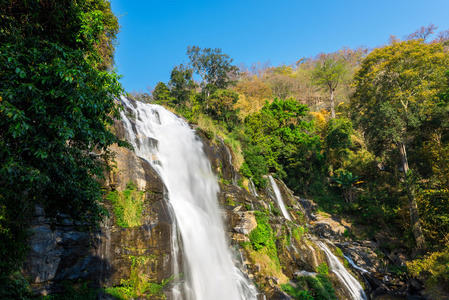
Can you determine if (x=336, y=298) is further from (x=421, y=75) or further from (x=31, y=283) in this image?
(x=421, y=75)

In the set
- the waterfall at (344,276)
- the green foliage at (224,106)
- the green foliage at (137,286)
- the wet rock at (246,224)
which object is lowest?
the waterfall at (344,276)

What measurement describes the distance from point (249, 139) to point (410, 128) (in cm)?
1193

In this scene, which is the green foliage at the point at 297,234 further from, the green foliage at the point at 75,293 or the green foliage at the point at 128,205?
the green foliage at the point at 75,293

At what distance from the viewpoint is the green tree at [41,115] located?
374 centimetres

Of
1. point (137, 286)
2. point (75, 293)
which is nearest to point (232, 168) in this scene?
point (137, 286)

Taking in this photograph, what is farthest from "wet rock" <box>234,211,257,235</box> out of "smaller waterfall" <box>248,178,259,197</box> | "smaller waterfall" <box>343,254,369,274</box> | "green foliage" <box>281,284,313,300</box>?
"smaller waterfall" <box>343,254,369,274</box>

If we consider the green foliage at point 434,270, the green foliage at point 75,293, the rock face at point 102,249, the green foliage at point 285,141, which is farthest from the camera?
the green foliage at point 285,141

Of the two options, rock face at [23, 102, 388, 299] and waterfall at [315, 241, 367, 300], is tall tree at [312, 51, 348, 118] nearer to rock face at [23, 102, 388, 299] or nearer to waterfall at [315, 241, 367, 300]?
waterfall at [315, 241, 367, 300]

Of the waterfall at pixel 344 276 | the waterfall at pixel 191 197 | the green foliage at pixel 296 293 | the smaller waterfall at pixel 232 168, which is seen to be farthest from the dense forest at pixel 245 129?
the green foliage at pixel 296 293

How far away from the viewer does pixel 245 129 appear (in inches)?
888

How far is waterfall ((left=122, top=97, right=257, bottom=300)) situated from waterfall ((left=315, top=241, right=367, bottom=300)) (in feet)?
18.0

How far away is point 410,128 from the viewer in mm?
15688

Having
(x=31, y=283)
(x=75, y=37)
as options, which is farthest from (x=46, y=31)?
(x=31, y=283)

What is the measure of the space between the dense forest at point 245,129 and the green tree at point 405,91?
0.07m
